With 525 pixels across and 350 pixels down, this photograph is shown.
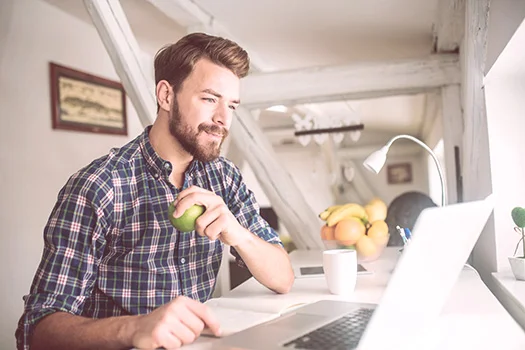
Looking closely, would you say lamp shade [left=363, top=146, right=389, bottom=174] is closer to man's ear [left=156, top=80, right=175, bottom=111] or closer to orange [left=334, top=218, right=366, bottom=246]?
orange [left=334, top=218, right=366, bottom=246]

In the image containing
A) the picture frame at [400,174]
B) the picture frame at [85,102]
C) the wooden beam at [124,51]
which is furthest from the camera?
the picture frame at [400,174]

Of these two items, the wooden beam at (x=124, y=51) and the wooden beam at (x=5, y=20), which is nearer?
the wooden beam at (x=124, y=51)

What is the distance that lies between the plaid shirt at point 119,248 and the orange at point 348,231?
454mm

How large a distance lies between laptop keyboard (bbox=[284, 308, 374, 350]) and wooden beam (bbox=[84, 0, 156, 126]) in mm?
1557

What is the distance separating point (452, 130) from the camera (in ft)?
7.59

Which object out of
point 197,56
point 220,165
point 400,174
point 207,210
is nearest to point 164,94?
point 197,56

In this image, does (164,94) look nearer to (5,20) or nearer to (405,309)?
(405,309)

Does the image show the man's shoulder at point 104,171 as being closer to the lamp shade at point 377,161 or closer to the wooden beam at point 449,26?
the lamp shade at point 377,161

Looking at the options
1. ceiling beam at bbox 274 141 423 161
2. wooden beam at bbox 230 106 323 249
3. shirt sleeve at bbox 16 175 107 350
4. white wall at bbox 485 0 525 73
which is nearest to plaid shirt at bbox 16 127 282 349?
shirt sleeve at bbox 16 175 107 350

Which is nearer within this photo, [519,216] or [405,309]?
[405,309]

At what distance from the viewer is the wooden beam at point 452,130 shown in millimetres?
2305

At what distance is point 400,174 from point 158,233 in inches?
350

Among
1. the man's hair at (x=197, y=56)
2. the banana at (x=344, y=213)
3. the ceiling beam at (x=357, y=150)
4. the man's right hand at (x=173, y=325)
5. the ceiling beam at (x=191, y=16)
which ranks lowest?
the man's right hand at (x=173, y=325)

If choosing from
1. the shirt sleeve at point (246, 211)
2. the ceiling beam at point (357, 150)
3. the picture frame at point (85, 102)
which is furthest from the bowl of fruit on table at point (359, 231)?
the ceiling beam at point (357, 150)
